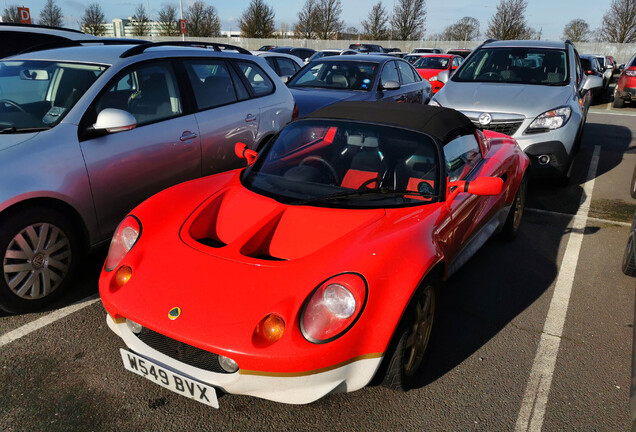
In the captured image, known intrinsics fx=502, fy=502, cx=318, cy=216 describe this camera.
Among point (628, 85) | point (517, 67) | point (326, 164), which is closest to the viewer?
point (326, 164)

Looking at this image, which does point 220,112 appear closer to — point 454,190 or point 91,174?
point 91,174

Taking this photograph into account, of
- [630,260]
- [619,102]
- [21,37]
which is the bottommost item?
[630,260]

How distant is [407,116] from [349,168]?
59 cm

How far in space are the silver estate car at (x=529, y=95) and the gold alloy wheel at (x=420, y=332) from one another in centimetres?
392

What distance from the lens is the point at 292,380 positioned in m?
2.12

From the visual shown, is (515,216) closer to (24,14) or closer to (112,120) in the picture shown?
(112,120)

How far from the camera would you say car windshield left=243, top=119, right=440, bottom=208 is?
3062 mm

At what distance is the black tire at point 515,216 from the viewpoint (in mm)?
4578

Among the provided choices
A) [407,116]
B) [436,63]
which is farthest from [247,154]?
[436,63]

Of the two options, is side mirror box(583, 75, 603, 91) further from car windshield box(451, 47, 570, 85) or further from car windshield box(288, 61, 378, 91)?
car windshield box(288, 61, 378, 91)

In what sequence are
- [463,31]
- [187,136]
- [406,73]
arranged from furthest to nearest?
[463,31] < [406,73] < [187,136]

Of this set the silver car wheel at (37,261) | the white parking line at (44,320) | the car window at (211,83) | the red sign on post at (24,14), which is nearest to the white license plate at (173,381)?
the white parking line at (44,320)

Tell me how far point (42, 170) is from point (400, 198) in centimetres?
229

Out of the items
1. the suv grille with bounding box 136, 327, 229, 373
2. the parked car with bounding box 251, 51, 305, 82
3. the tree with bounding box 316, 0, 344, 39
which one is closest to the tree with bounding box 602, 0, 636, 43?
the tree with bounding box 316, 0, 344, 39
